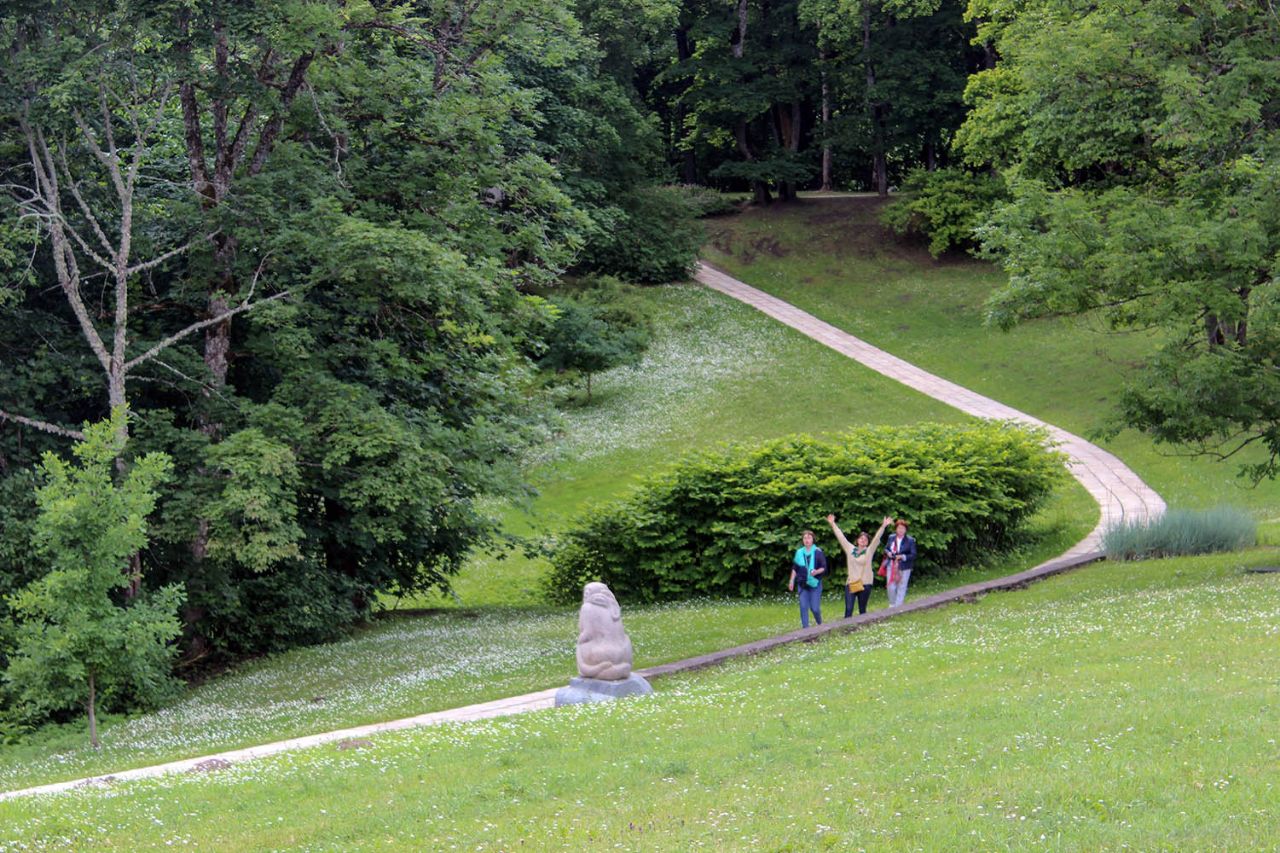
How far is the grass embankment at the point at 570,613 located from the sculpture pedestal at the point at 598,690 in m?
2.21

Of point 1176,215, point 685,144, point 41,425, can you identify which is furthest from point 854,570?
point 685,144

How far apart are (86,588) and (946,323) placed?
3923cm

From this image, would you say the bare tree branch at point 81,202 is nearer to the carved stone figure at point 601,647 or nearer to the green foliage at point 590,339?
the carved stone figure at point 601,647

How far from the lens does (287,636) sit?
22.2m

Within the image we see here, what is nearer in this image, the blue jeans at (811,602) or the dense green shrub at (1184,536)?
the blue jeans at (811,602)

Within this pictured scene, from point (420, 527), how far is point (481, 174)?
642 cm

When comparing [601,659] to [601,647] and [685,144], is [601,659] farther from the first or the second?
[685,144]

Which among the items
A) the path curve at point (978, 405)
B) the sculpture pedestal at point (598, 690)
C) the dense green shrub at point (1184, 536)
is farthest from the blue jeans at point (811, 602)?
the path curve at point (978, 405)

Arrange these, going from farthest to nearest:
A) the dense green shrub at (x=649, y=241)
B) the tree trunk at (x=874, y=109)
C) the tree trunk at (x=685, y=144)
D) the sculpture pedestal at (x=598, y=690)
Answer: the tree trunk at (x=685, y=144), the tree trunk at (x=874, y=109), the dense green shrub at (x=649, y=241), the sculpture pedestal at (x=598, y=690)

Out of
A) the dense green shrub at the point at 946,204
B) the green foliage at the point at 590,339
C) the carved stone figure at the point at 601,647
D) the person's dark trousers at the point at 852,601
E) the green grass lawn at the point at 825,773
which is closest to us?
the green grass lawn at the point at 825,773

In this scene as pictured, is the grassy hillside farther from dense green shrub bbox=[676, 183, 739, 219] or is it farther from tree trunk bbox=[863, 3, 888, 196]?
tree trunk bbox=[863, 3, 888, 196]

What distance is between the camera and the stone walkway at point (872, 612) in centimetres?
1310

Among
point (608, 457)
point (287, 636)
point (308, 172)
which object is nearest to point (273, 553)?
point (287, 636)

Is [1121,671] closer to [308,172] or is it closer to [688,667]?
[688,667]
